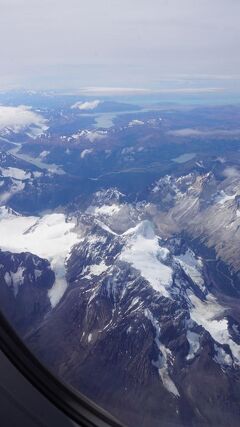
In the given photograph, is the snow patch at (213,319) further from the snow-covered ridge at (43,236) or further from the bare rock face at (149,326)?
the snow-covered ridge at (43,236)

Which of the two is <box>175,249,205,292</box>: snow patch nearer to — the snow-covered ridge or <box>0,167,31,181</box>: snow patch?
the snow-covered ridge

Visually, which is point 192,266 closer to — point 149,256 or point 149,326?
point 149,256

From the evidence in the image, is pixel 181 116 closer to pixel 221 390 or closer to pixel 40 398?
pixel 221 390

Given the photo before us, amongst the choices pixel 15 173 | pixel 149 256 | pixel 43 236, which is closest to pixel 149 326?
pixel 149 256

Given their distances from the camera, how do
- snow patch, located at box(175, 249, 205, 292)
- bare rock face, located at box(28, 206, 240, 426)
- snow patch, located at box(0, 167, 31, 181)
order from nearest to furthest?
1. bare rock face, located at box(28, 206, 240, 426)
2. snow patch, located at box(175, 249, 205, 292)
3. snow patch, located at box(0, 167, 31, 181)

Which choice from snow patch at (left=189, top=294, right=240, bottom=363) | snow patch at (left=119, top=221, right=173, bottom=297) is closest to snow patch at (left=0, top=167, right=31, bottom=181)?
snow patch at (left=119, top=221, right=173, bottom=297)

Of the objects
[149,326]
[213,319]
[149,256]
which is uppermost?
[149,256]

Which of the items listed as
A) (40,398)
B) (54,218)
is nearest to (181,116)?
(54,218)

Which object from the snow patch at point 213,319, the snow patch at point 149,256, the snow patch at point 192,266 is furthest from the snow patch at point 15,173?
the snow patch at point 213,319
